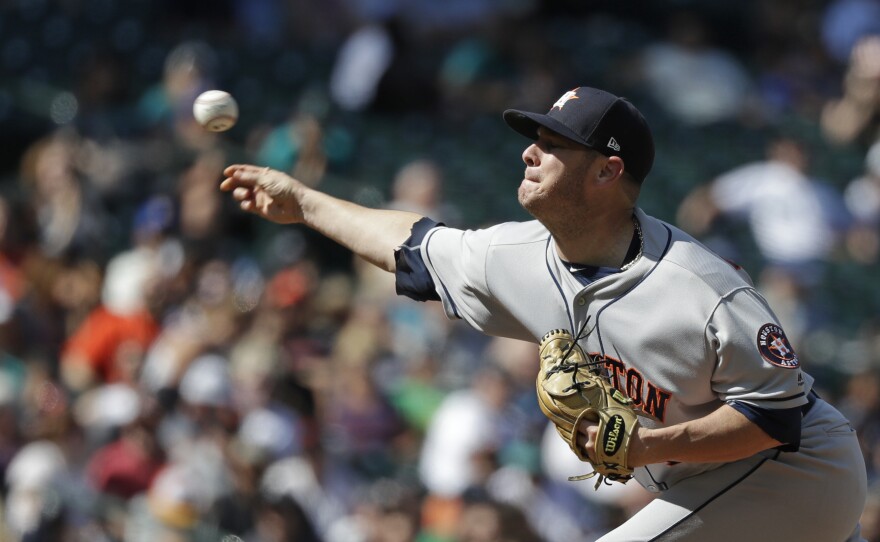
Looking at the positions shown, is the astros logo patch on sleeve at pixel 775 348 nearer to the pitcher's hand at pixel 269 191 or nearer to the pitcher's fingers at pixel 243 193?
the pitcher's hand at pixel 269 191

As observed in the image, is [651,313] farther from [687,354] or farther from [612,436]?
[612,436]

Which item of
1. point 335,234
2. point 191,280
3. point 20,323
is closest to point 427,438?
point 191,280

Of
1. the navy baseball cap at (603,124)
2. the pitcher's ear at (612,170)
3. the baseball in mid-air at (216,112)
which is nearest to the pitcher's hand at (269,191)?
the baseball in mid-air at (216,112)

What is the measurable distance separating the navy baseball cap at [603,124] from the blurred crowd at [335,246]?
10.8ft

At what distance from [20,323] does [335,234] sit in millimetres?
4379

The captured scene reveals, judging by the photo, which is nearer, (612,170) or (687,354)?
(687,354)

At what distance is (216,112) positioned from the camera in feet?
14.6

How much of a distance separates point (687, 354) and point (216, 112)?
1.74 m

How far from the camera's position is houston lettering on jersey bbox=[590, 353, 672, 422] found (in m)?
3.76

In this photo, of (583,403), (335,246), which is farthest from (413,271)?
(335,246)

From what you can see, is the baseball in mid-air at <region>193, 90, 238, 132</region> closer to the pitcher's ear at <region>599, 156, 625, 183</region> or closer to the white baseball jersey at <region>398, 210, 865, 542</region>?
the white baseball jersey at <region>398, 210, 865, 542</region>

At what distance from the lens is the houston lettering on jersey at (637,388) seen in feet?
12.3

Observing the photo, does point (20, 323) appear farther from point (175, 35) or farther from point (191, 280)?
point (175, 35)

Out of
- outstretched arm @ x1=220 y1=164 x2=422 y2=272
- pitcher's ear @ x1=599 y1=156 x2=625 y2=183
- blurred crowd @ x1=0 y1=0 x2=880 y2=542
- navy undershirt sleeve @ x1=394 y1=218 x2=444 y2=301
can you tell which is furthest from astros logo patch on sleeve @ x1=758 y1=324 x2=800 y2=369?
blurred crowd @ x1=0 y1=0 x2=880 y2=542
